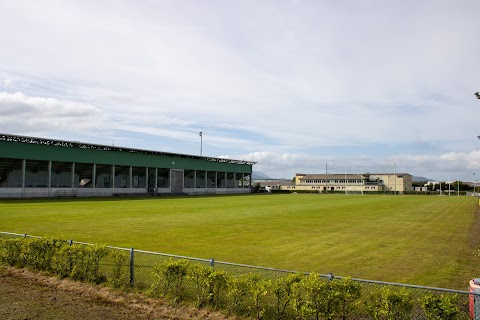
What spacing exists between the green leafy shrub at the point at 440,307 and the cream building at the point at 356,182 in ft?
493

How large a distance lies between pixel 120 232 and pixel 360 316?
17262 mm

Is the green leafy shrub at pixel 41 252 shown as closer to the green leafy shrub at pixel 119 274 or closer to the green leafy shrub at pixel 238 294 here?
the green leafy shrub at pixel 119 274

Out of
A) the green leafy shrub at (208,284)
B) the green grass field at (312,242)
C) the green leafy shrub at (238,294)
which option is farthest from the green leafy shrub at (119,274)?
the green leafy shrub at (238,294)

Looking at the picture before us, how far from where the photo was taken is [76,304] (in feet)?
32.3

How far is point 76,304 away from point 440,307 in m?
8.58

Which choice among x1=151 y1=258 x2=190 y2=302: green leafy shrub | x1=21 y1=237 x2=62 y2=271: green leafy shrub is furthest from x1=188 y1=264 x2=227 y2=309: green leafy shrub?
x1=21 y1=237 x2=62 y2=271: green leafy shrub

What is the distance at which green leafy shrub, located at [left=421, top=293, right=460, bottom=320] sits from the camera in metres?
7.34

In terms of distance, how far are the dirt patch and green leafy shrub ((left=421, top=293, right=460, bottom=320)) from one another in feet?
14.6

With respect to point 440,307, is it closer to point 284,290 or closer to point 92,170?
point 284,290

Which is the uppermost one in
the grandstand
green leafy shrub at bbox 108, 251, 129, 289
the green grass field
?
the grandstand

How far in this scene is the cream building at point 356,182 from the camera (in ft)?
517

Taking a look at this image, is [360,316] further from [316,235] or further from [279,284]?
[316,235]

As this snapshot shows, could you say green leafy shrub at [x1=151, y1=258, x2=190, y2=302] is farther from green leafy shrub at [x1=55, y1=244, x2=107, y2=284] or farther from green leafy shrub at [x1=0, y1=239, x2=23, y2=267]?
green leafy shrub at [x1=0, y1=239, x2=23, y2=267]

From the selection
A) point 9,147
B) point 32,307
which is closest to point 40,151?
point 9,147
